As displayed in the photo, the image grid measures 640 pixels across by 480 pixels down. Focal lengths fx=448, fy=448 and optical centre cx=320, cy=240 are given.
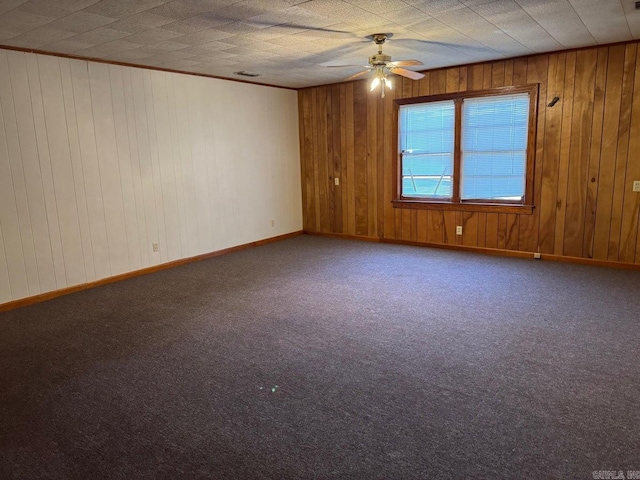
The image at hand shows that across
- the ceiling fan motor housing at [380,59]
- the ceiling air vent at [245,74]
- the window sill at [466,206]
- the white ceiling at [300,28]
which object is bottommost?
the window sill at [466,206]

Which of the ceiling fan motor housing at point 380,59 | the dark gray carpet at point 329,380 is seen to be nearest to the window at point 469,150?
the dark gray carpet at point 329,380

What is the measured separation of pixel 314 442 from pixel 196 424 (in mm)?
640

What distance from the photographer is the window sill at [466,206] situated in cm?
557

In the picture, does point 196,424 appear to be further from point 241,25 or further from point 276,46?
point 276,46

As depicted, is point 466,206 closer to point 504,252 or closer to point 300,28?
point 504,252

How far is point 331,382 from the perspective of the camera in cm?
272

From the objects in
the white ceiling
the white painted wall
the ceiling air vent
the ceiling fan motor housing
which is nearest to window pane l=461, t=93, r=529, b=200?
the white ceiling

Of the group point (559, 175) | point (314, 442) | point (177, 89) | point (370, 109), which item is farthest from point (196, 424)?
point (370, 109)

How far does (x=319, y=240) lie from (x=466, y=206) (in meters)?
2.30

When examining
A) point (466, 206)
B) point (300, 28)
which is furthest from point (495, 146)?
point (300, 28)

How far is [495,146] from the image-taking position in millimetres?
5645

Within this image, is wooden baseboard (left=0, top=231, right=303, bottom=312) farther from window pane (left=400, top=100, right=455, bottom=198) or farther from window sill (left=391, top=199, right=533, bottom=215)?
window pane (left=400, top=100, right=455, bottom=198)

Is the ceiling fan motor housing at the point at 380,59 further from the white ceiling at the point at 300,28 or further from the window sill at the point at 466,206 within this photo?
the window sill at the point at 466,206

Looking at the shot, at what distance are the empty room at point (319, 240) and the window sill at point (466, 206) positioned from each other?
0.10ft
